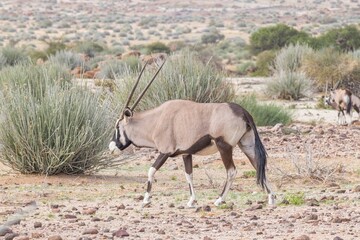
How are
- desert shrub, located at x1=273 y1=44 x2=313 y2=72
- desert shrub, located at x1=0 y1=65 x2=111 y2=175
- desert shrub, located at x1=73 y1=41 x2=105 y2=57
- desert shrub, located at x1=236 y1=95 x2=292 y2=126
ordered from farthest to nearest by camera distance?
desert shrub, located at x1=73 y1=41 x2=105 y2=57 → desert shrub, located at x1=273 y1=44 x2=313 y2=72 → desert shrub, located at x1=236 y1=95 x2=292 y2=126 → desert shrub, located at x1=0 y1=65 x2=111 y2=175

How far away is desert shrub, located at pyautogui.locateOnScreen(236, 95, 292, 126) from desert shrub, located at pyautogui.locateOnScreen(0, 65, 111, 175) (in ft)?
26.8

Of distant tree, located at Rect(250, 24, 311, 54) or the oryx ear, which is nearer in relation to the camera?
the oryx ear

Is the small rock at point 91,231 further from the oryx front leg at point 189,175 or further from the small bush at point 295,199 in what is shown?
the small bush at point 295,199

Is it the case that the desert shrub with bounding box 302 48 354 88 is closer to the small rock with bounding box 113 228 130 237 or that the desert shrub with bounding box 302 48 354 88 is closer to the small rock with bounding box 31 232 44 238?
the small rock with bounding box 113 228 130 237

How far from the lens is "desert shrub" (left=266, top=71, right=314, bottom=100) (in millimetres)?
31703

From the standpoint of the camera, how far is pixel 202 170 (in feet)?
52.6

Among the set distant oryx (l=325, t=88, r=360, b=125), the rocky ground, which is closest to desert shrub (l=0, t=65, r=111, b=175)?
the rocky ground

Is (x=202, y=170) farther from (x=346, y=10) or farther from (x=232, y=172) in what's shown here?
(x=346, y=10)

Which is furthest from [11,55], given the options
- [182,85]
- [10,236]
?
[10,236]

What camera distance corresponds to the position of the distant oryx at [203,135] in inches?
451

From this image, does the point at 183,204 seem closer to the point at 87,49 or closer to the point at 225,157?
the point at 225,157

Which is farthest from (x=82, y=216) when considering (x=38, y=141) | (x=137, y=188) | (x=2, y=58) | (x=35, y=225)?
(x=2, y=58)

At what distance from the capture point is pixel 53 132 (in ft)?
47.3

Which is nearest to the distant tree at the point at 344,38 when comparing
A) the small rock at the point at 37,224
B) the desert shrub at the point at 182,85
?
the desert shrub at the point at 182,85
